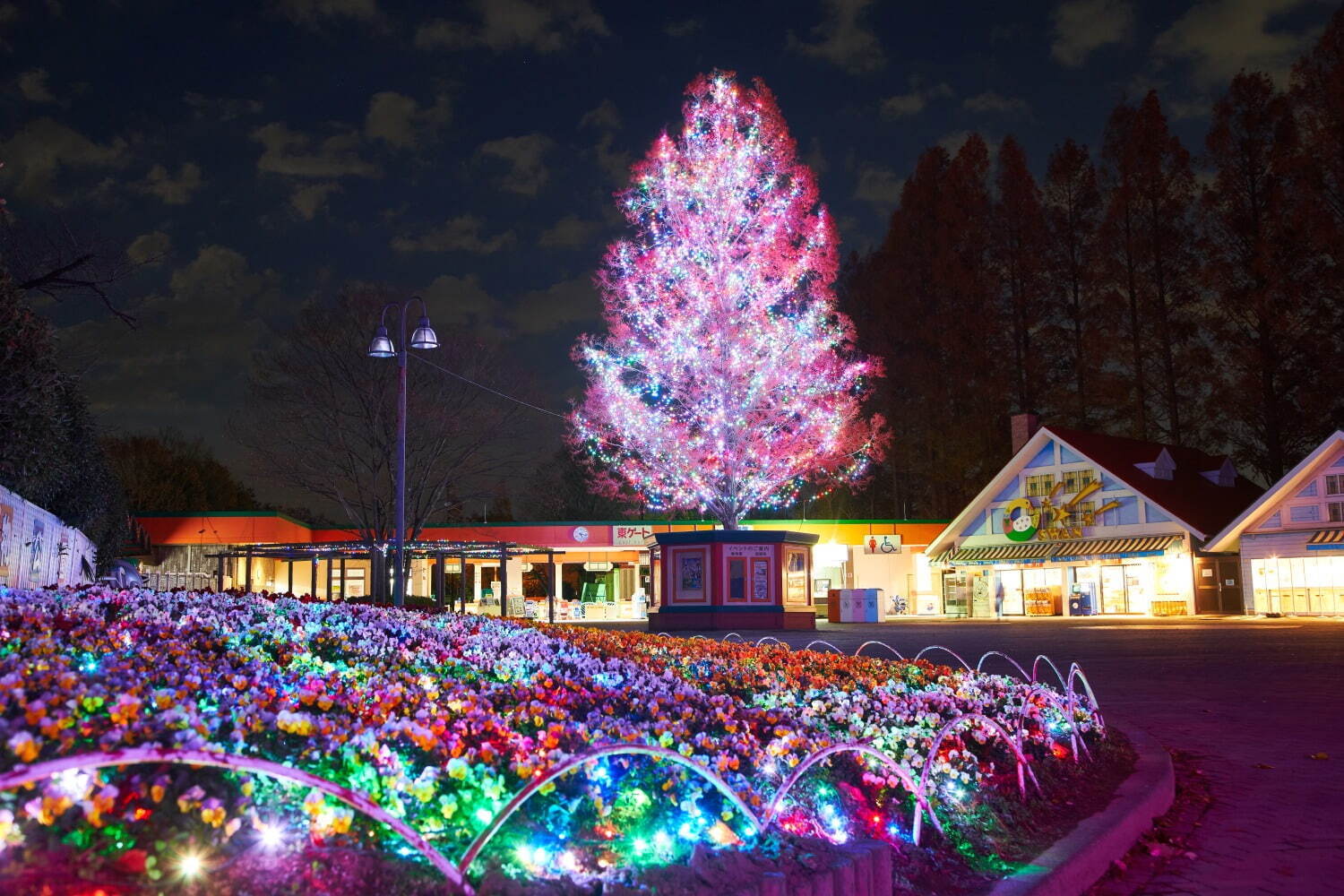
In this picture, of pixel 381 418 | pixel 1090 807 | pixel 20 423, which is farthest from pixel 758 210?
pixel 1090 807

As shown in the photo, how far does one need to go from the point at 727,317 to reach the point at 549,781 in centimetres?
2169

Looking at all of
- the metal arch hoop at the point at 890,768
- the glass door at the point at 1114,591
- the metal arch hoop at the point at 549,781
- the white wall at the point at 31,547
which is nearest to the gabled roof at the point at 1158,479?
the glass door at the point at 1114,591

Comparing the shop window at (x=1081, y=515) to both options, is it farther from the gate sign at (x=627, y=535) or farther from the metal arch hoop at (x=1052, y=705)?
the metal arch hoop at (x=1052, y=705)

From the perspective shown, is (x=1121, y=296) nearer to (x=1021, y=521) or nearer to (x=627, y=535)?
(x=1021, y=521)

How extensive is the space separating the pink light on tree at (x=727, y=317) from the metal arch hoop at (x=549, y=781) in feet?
68.3

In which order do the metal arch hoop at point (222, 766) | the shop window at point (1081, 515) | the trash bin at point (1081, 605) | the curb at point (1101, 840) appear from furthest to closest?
the shop window at point (1081, 515) < the trash bin at point (1081, 605) < the curb at point (1101, 840) < the metal arch hoop at point (222, 766)

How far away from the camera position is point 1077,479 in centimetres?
3847

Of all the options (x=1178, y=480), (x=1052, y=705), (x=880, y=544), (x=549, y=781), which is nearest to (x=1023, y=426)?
(x=1178, y=480)

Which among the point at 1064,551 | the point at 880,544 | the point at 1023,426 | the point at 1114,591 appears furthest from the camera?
the point at 880,544

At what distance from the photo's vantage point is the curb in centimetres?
433

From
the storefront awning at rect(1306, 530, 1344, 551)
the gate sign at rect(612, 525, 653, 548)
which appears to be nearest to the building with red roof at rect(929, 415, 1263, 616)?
the storefront awning at rect(1306, 530, 1344, 551)

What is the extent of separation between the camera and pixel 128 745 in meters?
3.28

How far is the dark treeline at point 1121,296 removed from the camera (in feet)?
129

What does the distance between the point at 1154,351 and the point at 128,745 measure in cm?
4681
